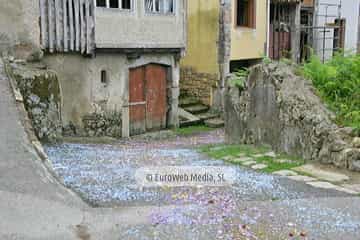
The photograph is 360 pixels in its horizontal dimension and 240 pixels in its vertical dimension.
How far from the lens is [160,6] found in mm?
13953

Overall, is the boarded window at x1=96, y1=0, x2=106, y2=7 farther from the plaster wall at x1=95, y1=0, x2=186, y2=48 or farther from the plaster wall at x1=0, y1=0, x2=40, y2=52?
the plaster wall at x1=0, y1=0, x2=40, y2=52

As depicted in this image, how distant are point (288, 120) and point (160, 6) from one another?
313 inches

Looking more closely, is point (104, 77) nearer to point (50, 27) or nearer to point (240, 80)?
point (50, 27)

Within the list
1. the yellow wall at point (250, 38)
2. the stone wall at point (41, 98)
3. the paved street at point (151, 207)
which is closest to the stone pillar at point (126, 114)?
the stone wall at point (41, 98)

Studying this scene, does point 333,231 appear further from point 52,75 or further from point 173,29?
point 173,29

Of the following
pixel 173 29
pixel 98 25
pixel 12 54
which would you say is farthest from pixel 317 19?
pixel 12 54

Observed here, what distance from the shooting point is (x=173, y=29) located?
46.9 ft

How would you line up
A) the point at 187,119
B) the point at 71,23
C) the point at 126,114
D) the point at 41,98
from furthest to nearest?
the point at 187,119, the point at 126,114, the point at 71,23, the point at 41,98

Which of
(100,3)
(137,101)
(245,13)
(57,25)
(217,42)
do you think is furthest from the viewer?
(245,13)

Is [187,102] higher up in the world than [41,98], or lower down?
lower down

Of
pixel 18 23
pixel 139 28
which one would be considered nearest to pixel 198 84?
pixel 139 28

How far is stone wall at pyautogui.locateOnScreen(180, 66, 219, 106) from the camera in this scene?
1777 centimetres

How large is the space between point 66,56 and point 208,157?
20.1 ft

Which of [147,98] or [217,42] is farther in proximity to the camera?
[217,42]
